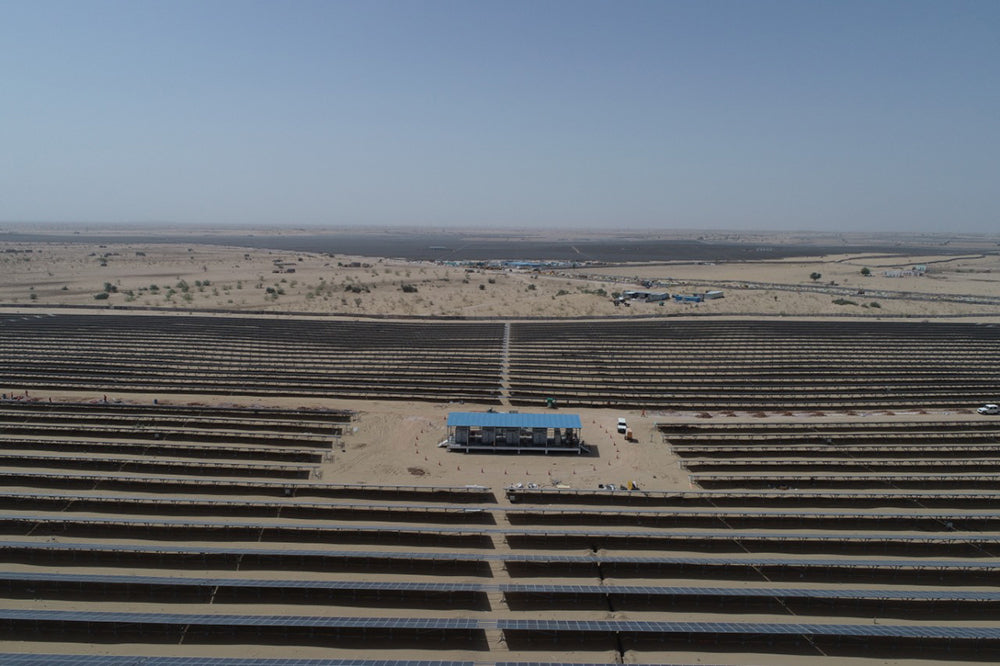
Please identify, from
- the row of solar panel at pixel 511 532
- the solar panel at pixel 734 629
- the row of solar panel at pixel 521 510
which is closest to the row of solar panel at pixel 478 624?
the solar panel at pixel 734 629

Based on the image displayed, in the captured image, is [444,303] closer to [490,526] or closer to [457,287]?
[457,287]

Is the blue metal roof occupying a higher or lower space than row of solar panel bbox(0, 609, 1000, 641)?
higher

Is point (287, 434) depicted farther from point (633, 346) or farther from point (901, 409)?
point (901, 409)

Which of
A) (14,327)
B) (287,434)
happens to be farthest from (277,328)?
(287,434)

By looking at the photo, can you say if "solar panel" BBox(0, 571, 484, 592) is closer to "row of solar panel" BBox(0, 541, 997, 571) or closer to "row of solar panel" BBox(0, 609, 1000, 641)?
"row of solar panel" BBox(0, 609, 1000, 641)

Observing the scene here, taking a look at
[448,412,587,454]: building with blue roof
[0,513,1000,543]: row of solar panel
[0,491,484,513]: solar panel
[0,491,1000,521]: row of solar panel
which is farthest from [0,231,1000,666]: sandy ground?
[0,491,484,513]: solar panel

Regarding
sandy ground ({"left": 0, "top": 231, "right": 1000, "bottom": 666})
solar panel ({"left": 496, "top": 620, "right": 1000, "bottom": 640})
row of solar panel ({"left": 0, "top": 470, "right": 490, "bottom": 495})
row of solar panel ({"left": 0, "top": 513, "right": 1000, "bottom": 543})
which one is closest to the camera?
solar panel ({"left": 496, "top": 620, "right": 1000, "bottom": 640})

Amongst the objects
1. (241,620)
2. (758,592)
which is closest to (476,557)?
(241,620)

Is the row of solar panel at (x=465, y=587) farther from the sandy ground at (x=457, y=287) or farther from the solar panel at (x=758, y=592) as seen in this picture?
the sandy ground at (x=457, y=287)
